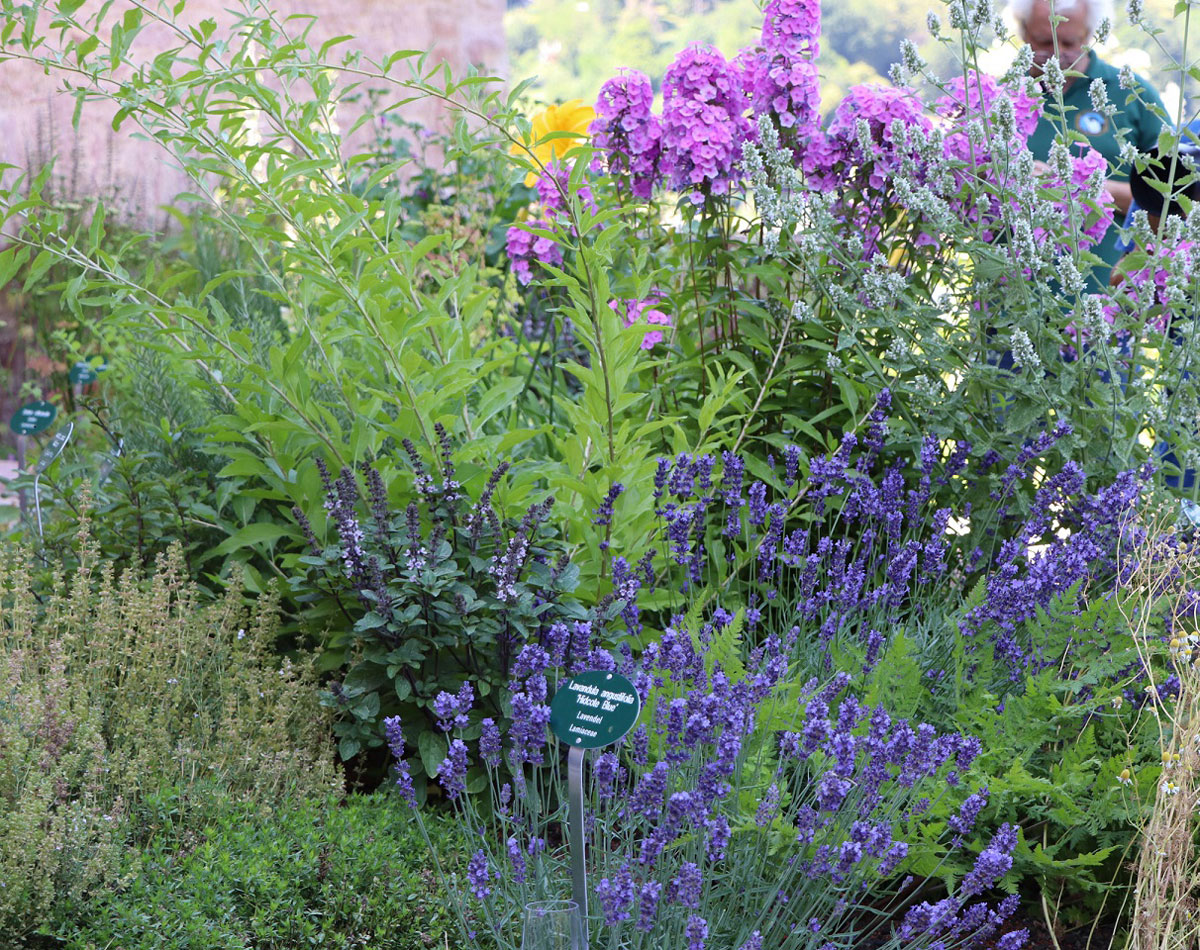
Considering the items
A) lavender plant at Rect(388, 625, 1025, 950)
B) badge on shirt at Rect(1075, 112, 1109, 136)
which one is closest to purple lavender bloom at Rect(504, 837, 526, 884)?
lavender plant at Rect(388, 625, 1025, 950)

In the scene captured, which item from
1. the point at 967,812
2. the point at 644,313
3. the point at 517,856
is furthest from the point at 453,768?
the point at 644,313

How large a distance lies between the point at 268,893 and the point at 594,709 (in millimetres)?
780

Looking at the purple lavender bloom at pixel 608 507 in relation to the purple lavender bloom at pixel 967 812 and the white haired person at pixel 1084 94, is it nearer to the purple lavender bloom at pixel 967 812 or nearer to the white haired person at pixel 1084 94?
the purple lavender bloom at pixel 967 812

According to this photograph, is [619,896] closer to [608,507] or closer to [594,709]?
[594,709]

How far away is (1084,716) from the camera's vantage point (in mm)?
2578

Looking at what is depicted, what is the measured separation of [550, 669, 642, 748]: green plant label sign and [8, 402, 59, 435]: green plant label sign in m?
2.69

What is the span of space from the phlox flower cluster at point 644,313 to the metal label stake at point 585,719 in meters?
1.81

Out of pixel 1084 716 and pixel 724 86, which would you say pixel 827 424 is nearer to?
pixel 724 86

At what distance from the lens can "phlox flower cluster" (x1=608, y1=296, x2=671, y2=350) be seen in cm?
Answer: 346

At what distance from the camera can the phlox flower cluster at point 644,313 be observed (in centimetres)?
346

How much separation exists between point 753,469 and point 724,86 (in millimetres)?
1142

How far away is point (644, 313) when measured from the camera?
3.55 metres

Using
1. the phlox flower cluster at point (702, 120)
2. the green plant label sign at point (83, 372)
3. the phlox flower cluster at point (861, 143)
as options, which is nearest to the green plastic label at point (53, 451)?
the green plant label sign at point (83, 372)

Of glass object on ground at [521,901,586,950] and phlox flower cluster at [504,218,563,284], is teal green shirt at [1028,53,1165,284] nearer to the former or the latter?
phlox flower cluster at [504,218,563,284]
